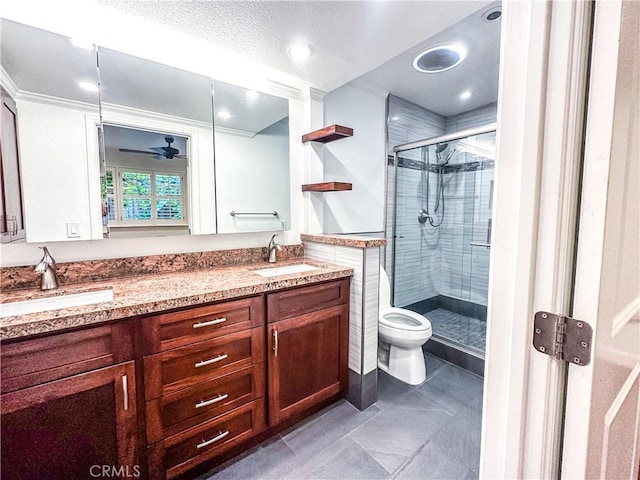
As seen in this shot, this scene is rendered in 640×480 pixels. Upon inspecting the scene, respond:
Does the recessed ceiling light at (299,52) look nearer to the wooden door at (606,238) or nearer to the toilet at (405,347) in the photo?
the wooden door at (606,238)

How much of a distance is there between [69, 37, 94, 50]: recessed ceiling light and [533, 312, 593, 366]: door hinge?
211 cm

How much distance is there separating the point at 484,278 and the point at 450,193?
3.07ft

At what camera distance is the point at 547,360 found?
0.54 metres

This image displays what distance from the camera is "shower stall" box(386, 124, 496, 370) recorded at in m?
2.80

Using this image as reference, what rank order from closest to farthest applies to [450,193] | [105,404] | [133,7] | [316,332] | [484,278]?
[105,404] < [133,7] < [316,332] < [484,278] < [450,193]

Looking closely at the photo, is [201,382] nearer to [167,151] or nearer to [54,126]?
[167,151]

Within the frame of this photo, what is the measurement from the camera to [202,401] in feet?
4.31

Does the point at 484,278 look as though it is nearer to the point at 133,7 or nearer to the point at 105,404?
the point at 105,404

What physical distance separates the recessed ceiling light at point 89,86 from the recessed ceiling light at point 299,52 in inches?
41.1

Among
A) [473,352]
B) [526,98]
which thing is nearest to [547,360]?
[526,98]

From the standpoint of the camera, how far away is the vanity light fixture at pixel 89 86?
4.71 ft

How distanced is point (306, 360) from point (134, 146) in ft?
4.99

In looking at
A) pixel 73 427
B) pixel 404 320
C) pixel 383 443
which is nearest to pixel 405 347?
pixel 404 320

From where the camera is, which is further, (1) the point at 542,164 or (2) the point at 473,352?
(2) the point at 473,352
